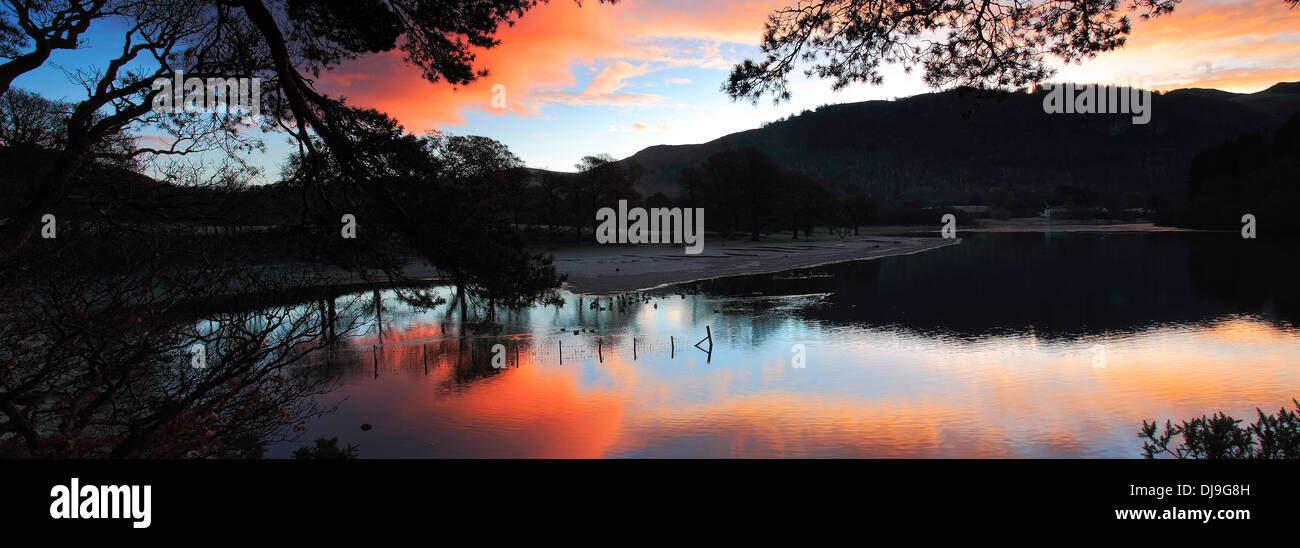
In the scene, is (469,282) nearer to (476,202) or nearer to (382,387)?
(476,202)

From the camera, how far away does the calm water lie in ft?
52.0

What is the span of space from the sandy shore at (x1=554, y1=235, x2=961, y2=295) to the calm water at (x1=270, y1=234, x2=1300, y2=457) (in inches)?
369

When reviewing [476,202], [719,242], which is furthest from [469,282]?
[719,242]

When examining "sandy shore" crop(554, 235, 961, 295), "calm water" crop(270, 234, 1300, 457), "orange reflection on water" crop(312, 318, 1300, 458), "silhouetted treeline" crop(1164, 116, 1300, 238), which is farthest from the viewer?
"silhouetted treeline" crop(1164, 116, 1300, 238)

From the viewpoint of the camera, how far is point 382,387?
20.9 meters

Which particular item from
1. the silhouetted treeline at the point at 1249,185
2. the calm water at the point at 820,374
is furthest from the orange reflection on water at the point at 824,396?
the silhouetted treeline at the point at 1249,185

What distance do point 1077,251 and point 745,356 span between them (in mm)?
71068

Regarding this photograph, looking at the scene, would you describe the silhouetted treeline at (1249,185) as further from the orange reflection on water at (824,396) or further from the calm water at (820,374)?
the orange reflection on water at (824,396)

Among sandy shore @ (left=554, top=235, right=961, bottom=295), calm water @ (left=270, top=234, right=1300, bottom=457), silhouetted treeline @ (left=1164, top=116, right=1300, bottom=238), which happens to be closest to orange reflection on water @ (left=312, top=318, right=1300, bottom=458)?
calm water @ (left=270, top=234, right=1300, bottom=457)

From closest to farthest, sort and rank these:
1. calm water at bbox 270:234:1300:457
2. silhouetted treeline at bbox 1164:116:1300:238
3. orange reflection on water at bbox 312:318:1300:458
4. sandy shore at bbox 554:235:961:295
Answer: orange reflection on water at bbox 312:318:1300:458 < calm water at bbox 270:234:1300:457 < sandy shore at bbox 554:235:961:295 < silhouetted treeline at bbox 1164:116:1300:238

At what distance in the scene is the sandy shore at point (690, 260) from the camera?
5025 cm

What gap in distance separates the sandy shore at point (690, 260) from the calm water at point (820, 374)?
30.7ft

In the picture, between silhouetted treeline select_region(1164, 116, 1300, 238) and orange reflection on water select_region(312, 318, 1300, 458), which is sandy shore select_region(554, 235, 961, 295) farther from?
silhouetted treeline select_region(1164, 116, 1300, 238)

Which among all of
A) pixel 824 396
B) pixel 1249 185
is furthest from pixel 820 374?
pixel 1249 185
